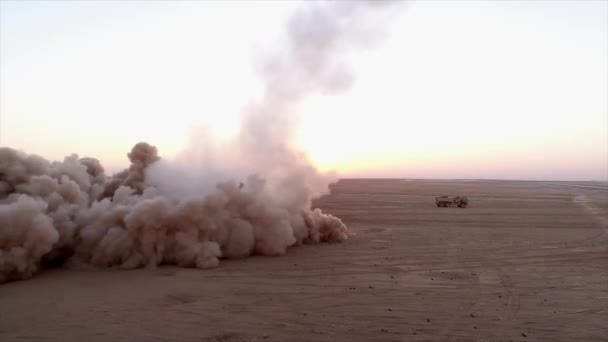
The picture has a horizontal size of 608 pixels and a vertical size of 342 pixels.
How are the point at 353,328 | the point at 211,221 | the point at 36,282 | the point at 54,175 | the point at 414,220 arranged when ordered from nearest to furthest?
1. the point at 353,328
2. the point at 36,282
3. the point at 211,221
4. the point at 54,175
5. the point at 414,220

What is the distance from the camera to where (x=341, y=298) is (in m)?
9.59

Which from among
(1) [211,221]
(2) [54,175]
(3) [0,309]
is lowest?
(3) [0,309]

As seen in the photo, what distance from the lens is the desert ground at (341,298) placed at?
7754mm

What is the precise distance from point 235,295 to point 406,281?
376 centimetres

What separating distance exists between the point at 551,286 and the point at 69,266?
11004mm

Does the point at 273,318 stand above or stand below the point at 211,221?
below

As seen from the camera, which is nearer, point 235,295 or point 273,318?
point 273,318

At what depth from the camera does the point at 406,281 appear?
11.0 meters

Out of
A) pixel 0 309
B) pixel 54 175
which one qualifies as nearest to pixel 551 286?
pixel 0 309

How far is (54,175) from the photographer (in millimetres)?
14766

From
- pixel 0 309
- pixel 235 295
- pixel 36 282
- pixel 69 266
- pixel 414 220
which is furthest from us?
pixel 414 220

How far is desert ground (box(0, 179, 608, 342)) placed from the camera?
7754 mm

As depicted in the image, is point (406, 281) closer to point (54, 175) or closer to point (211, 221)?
point (211, 221)

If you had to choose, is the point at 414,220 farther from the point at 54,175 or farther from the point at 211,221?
the point at 54,175
